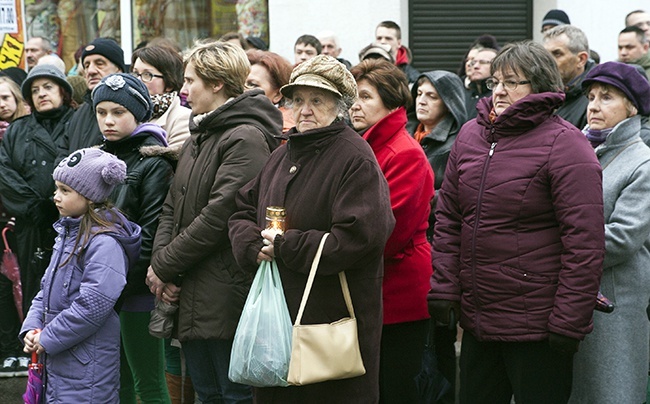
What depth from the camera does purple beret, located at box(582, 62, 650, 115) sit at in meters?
4.62

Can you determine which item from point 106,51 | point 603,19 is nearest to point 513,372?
point 106,51

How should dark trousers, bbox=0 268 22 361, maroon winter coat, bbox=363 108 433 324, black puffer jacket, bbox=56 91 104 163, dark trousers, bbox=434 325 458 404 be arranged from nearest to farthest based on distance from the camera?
maroon winter coat, bbox=363 108 433 324, dark trousers, bbox=434 325 458 404, black puffer jacket, bbox=56 91 104 163, dark trousers, bbox=0 268 22 361

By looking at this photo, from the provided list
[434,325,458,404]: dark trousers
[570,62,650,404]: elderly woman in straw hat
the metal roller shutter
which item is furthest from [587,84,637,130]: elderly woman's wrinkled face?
the metal roller shutter

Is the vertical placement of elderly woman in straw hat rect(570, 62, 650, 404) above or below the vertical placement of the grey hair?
below

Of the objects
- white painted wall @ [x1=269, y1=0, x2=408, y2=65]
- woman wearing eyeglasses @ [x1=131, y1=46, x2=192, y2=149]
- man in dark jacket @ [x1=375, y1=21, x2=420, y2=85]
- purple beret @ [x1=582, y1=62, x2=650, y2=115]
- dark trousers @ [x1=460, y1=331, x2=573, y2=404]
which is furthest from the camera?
white painted wall @ [x1=269, y1=0, x2=408, y2=65]

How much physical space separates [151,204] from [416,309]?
1.52 metres

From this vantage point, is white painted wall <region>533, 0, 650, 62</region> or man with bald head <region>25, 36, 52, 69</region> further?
white painted wall <region>533, 0, 650, 62</region>

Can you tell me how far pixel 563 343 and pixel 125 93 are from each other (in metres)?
2.64

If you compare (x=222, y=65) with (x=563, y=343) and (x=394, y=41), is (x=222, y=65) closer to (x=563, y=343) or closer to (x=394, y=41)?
(x=563, y=343)

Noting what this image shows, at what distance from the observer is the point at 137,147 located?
16.9ft

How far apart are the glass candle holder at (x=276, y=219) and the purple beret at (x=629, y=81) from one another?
5.75 feet

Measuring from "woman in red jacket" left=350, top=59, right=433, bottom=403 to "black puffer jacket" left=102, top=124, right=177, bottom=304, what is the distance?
43.8 inches

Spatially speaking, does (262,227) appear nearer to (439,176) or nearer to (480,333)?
(480,333)

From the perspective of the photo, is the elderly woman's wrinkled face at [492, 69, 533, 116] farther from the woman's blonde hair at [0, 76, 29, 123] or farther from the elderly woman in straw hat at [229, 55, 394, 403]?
the woman's blonde hair at [0, 76, 29, 123]
